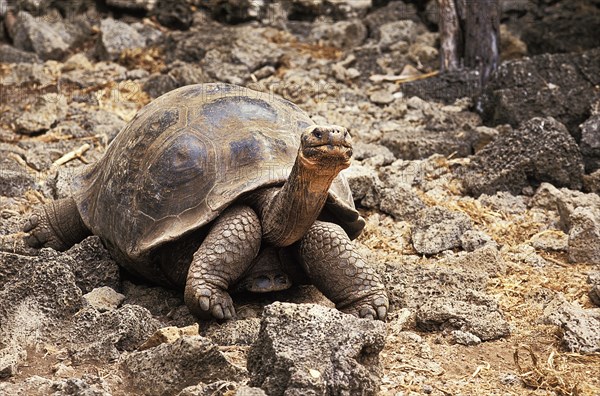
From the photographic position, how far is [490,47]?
7801 mm

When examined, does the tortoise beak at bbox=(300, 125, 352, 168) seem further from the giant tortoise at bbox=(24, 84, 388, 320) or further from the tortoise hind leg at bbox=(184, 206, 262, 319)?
the tortoise hind leg at bbox=(184, 206, 262, 319)

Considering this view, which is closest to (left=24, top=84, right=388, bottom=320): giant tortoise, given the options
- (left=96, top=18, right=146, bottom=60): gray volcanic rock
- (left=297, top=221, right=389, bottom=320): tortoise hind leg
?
(left=297, top=221, right=389, bottom=320): tortoise hind leg

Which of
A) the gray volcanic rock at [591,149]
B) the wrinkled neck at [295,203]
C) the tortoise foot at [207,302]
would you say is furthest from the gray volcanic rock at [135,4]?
the tortoise foot at [207,302]

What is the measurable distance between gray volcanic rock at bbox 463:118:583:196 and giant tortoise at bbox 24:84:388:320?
1.64 m

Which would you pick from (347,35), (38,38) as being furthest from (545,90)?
(38,38)

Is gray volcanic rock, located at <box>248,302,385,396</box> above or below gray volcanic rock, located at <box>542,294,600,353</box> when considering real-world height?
above

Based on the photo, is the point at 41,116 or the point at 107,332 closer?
the point at 107,332

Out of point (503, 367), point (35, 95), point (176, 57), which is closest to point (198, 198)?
point (503, 367)

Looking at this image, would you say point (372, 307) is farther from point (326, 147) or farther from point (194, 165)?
point (194, 165)

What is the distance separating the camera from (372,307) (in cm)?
394

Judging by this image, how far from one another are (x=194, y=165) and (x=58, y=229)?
1.18 m

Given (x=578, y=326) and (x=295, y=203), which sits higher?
(x=295, y=203)

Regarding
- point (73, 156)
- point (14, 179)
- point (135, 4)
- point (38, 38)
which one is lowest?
point (38, 38)

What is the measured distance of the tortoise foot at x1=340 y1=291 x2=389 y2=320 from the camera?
3912 mm
